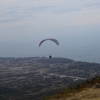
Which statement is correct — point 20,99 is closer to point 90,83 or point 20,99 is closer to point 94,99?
point 90,83

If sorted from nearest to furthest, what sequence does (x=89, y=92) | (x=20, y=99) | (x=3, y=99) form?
(x=89, y=92)
(x=20, y=99)
(x=3, y=99)

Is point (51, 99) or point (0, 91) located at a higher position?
point (51, 99)

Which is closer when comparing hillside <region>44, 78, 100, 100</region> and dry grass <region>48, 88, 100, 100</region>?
dry grass <region>48, 88, 100, 100</region>

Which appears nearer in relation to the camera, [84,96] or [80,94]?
[84,96]

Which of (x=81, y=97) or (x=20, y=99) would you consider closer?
(x=81, y=97)

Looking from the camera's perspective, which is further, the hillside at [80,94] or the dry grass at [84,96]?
the hillside at [80,94]

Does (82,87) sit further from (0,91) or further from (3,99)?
(0,91)

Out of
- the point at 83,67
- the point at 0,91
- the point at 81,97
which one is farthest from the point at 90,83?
the point at 83,67

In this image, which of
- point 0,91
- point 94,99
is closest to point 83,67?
point 0,91

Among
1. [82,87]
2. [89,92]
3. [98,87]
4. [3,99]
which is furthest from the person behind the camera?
[3,99]
